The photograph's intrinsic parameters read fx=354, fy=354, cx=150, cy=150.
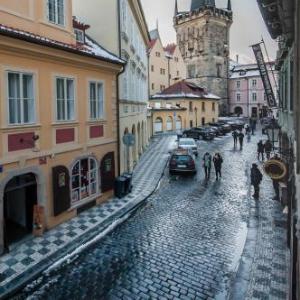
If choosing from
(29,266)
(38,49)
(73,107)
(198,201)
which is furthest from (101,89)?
(29,266)

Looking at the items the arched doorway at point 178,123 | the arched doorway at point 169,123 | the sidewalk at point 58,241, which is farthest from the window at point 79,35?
the arched doorway at point 178,123

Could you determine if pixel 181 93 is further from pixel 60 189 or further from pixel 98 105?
pixel 60 189

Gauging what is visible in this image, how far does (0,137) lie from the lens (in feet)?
32.7

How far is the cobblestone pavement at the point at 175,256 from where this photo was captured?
8.22 metres

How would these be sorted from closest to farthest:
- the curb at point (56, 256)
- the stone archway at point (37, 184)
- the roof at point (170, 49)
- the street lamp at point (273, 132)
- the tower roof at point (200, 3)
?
the curb at point (56, 256)
the stone archway at point (37, 184)
the street lamp at point (273, 132)
the roof at point (170, 49)
the tower roof at point (200, 3)

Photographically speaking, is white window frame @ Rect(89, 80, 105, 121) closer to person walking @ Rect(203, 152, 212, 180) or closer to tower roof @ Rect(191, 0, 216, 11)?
person walking @ Rect(203, 152, 212, 180)

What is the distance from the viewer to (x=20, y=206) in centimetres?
1204

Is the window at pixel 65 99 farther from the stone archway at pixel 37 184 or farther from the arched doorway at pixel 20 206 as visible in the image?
the arched doorway at pixel 20 206

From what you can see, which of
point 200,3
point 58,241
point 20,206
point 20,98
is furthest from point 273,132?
point 200,3

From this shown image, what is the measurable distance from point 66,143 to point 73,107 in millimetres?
1408

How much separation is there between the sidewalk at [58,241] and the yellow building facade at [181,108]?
28566mm

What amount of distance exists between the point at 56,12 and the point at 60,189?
626 cm

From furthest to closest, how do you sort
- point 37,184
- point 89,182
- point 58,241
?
point 89,182 → point 37,184 → point 58,241

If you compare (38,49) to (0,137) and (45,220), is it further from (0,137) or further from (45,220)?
(45,220)
